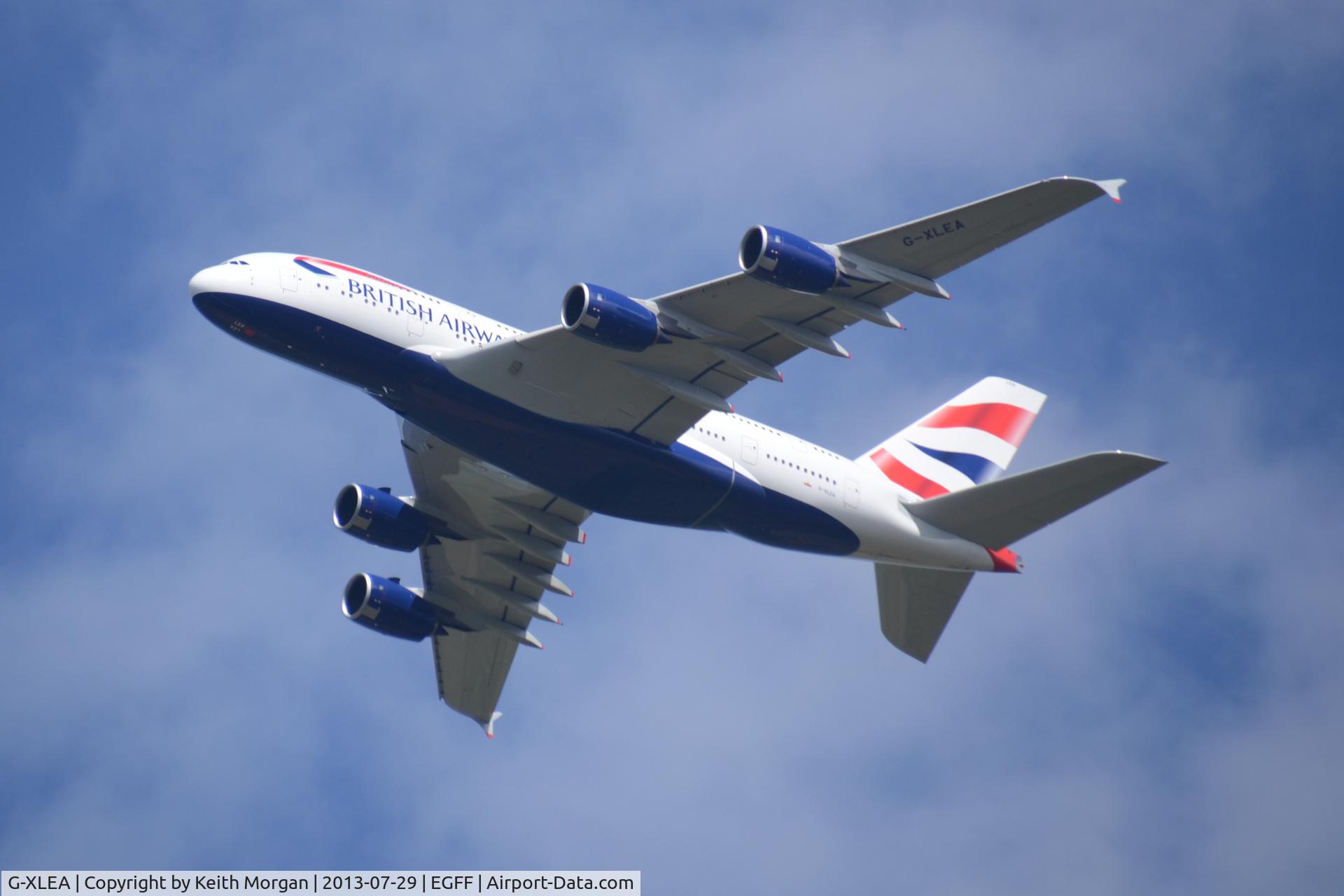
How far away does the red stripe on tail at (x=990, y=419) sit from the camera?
48656mm

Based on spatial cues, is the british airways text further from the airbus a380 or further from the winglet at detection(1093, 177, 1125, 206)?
the winglet at detection(1093, 177, 1125, 206)

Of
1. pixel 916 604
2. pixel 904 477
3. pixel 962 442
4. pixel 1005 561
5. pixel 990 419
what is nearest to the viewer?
pixel 1005 561

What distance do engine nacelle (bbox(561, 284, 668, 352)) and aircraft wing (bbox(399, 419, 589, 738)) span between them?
31.9 ft

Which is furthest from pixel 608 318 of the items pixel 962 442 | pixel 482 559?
pixel 962 442

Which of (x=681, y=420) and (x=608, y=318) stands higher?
(x=608, y=318)

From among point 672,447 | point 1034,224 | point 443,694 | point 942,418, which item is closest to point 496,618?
point 443,694

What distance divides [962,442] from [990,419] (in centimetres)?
158

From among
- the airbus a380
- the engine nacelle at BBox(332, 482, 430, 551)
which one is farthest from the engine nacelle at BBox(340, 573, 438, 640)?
the engine nacelle at BBox(332, 482, 430, 551)

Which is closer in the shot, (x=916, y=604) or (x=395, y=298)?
(x=395, y=298)

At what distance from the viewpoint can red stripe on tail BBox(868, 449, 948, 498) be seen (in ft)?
149

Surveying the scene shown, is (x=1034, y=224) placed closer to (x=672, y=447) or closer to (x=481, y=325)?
(x=672, y=447)

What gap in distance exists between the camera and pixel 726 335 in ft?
125

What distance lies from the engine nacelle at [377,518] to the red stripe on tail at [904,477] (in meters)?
14.6

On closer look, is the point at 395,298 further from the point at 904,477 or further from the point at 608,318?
the point at 904,477
